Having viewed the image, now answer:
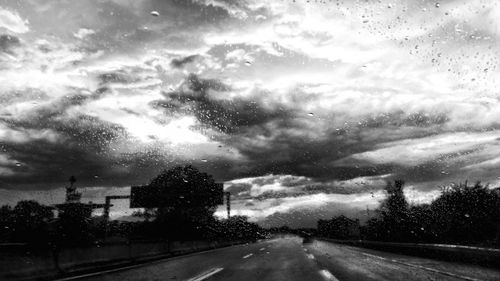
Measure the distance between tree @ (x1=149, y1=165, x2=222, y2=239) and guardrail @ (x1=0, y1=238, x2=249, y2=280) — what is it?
3766 cm

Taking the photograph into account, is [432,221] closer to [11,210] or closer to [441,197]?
[441,197]

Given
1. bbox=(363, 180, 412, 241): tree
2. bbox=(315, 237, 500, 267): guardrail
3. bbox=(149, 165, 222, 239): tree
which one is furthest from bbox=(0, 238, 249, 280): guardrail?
bbox=(149, 165, 222, 239): tree

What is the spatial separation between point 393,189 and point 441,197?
8722cm

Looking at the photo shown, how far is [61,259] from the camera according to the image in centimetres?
1158

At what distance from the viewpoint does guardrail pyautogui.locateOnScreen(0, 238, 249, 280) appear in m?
9.47

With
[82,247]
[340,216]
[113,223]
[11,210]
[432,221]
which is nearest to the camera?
[82,247]

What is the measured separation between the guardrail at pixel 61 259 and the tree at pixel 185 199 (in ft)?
124

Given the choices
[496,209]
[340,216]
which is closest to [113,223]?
[340,216]

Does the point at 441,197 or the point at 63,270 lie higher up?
the point at 441,197

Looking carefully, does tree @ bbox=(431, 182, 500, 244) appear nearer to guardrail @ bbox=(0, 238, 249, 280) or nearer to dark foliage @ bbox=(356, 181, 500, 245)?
dark foliage @ bbox=(356, 181, 500, 245)

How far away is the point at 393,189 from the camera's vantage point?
114m

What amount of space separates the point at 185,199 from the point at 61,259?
45.9 metres

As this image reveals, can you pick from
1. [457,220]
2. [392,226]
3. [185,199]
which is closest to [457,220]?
Answer: [457,220]

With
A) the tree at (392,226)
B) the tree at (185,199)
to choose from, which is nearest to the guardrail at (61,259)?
the tree at (392,226)
